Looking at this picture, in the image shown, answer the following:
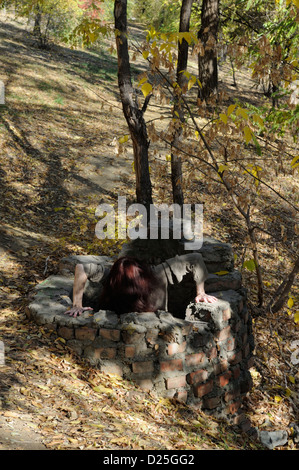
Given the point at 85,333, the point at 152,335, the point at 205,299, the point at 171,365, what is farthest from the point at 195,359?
the point at 85,333

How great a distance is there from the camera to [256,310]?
6312 mm

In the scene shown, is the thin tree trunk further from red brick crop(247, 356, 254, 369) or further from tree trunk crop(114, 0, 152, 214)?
tree trunk crop(114, 0, 152, 214)

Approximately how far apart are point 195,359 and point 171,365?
269 millimetres

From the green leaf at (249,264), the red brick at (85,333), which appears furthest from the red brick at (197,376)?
the green leaf at (249,264)

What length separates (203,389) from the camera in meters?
4.35

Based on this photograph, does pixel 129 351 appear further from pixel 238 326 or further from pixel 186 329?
pixel 238 326

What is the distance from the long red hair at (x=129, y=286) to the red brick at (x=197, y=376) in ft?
2.38

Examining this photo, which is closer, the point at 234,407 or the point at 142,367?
the point at 142,367

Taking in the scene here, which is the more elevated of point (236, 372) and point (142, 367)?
point (142, 367)

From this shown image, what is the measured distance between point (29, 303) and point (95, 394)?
1.28 meters

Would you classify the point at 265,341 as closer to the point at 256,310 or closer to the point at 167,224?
the point at 256,310

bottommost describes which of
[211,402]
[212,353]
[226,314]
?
[211,402]

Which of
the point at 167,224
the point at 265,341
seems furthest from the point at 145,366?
the point at 265,341

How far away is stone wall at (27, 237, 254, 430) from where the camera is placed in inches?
162
